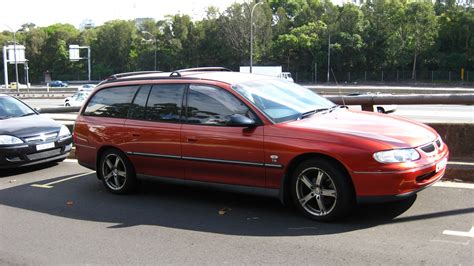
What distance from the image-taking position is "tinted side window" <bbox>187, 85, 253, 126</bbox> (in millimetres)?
5781

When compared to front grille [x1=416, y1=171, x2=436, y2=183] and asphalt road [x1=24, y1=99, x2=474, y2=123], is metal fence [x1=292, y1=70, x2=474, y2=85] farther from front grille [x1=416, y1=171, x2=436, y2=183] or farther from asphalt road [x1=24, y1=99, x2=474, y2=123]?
front grille [x1=416, y1=171, x2=436, y2=183]

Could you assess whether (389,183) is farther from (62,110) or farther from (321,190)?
(62,110)

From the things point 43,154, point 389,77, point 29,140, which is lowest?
point 43,154

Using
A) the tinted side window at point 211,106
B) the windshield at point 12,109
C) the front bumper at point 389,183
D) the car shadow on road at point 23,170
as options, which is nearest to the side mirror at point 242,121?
the tinted side window at point 211,106

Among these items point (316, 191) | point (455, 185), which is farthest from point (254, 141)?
point (455, 185)

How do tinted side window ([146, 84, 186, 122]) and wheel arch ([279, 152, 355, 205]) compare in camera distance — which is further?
tinted side window ([146, 84, 186, 122])

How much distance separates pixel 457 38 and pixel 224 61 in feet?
109

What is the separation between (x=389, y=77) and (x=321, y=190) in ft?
204

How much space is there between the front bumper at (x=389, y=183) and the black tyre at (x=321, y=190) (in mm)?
134

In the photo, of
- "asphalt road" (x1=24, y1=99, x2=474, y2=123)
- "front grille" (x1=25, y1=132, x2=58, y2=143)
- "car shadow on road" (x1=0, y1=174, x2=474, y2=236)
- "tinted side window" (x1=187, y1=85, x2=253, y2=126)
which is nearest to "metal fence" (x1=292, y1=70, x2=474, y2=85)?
"asphalt road" (x1=24, y1=99, x2=474, y2=123)

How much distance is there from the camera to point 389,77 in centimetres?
6425

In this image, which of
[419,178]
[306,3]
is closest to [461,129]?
[419,178]

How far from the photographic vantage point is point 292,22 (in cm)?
7988

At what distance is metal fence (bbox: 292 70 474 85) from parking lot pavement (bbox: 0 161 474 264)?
187 feet
